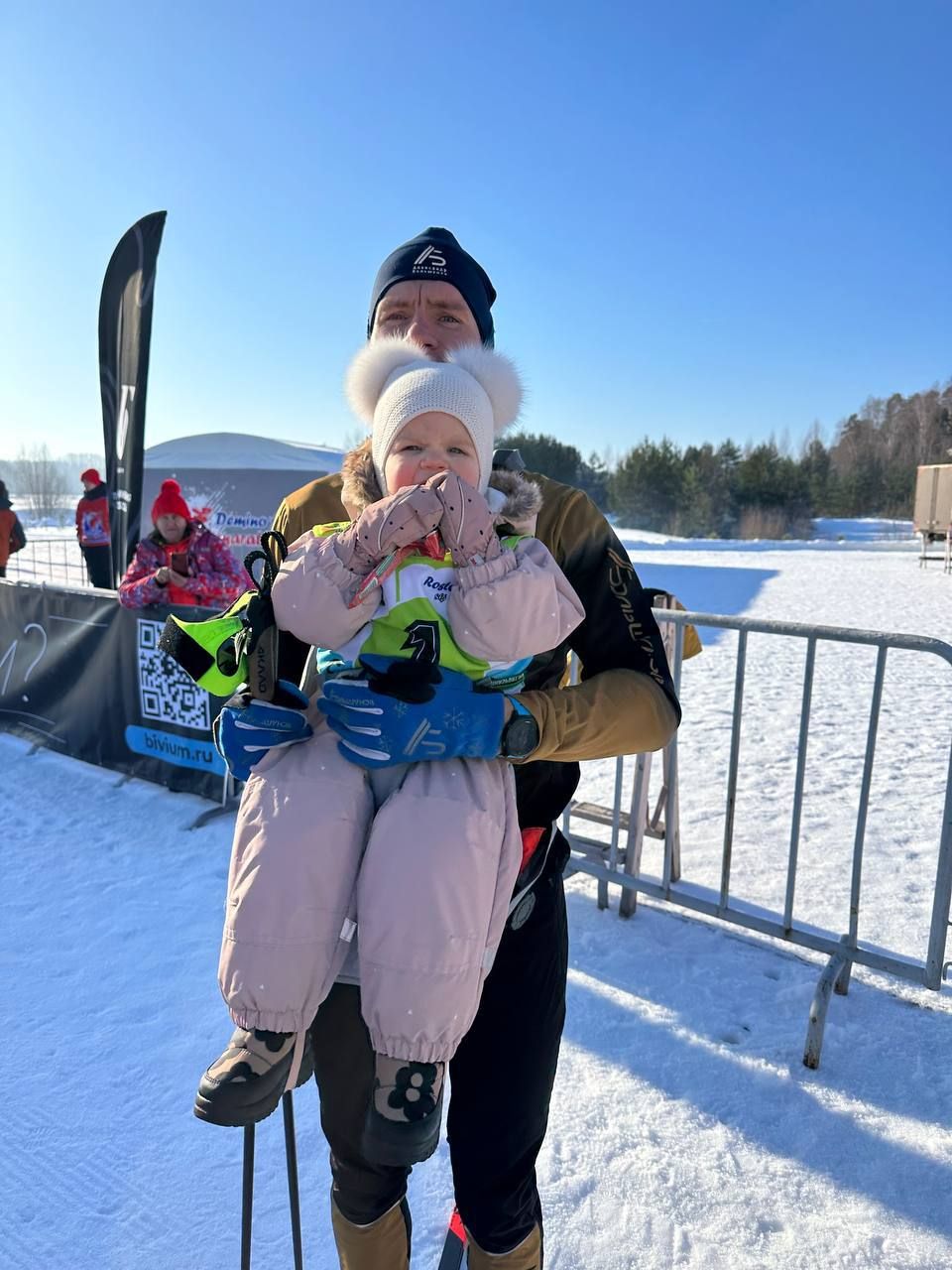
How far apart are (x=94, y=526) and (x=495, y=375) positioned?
11.1 metres

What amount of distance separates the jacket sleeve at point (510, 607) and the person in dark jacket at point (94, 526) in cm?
1043

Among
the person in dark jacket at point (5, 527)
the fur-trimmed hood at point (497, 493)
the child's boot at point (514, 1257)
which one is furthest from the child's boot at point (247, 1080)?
the person in dark jacket at point (5, 527)

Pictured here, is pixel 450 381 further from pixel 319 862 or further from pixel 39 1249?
pixel 39 1249

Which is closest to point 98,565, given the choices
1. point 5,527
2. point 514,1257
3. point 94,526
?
point 94,526

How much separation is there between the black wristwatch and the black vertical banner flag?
613 centimetres

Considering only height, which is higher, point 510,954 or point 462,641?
point 462,641

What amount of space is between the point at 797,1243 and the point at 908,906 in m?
2.00

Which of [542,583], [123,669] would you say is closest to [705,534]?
[123,669]

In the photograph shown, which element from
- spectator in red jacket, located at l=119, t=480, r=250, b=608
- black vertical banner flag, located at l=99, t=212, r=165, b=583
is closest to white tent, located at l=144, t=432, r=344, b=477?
black vertical banner flag, located at l=99, t=212, r=165, b=583

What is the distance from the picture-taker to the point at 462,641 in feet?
4.54

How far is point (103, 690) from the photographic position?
5.57 meters

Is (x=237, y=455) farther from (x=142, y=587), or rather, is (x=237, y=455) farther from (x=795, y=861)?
(x=795, y=861)

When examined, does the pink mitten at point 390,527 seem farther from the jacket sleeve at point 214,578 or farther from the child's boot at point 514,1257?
the jacket sleeve at point 214,578

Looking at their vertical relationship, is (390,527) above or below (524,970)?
above
